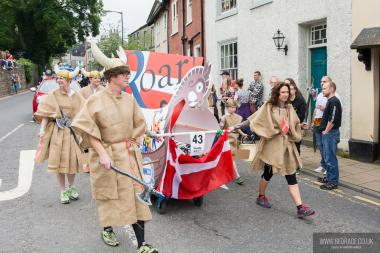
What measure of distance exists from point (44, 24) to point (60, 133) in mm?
41835

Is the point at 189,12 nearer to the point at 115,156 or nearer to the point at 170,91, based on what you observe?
the point at 170,91

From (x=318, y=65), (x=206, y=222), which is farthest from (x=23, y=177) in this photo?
(x=318, y=65)

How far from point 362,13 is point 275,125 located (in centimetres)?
455

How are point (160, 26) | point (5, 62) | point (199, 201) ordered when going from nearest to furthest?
point (199, 201) → point (160, 26) → point (5, 62)

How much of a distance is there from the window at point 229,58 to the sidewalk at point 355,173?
6.58m

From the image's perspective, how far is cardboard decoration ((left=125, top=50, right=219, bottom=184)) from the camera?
5.66 m

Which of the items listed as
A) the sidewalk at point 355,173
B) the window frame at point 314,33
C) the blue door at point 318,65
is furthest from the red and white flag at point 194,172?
the window frame at point 314,33

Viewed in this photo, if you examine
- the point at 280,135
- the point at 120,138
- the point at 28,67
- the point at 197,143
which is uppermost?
the point at 28,67

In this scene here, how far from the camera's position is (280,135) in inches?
208

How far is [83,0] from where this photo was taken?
150 feet

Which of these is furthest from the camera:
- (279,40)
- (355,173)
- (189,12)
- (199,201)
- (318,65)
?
(189,12)

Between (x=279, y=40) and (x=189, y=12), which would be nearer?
(x=279, y=40)

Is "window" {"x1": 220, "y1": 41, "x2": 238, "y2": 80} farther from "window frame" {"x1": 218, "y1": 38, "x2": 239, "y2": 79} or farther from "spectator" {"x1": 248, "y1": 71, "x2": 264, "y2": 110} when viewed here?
"spectator" {"x1": 248, "y1": 71, "x2": 264, "y2": 110}

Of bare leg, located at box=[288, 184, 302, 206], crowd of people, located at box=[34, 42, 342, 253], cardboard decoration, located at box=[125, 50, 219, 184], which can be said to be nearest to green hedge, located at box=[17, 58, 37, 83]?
crowd of people, located at box=[34, 42, 342, 253]
